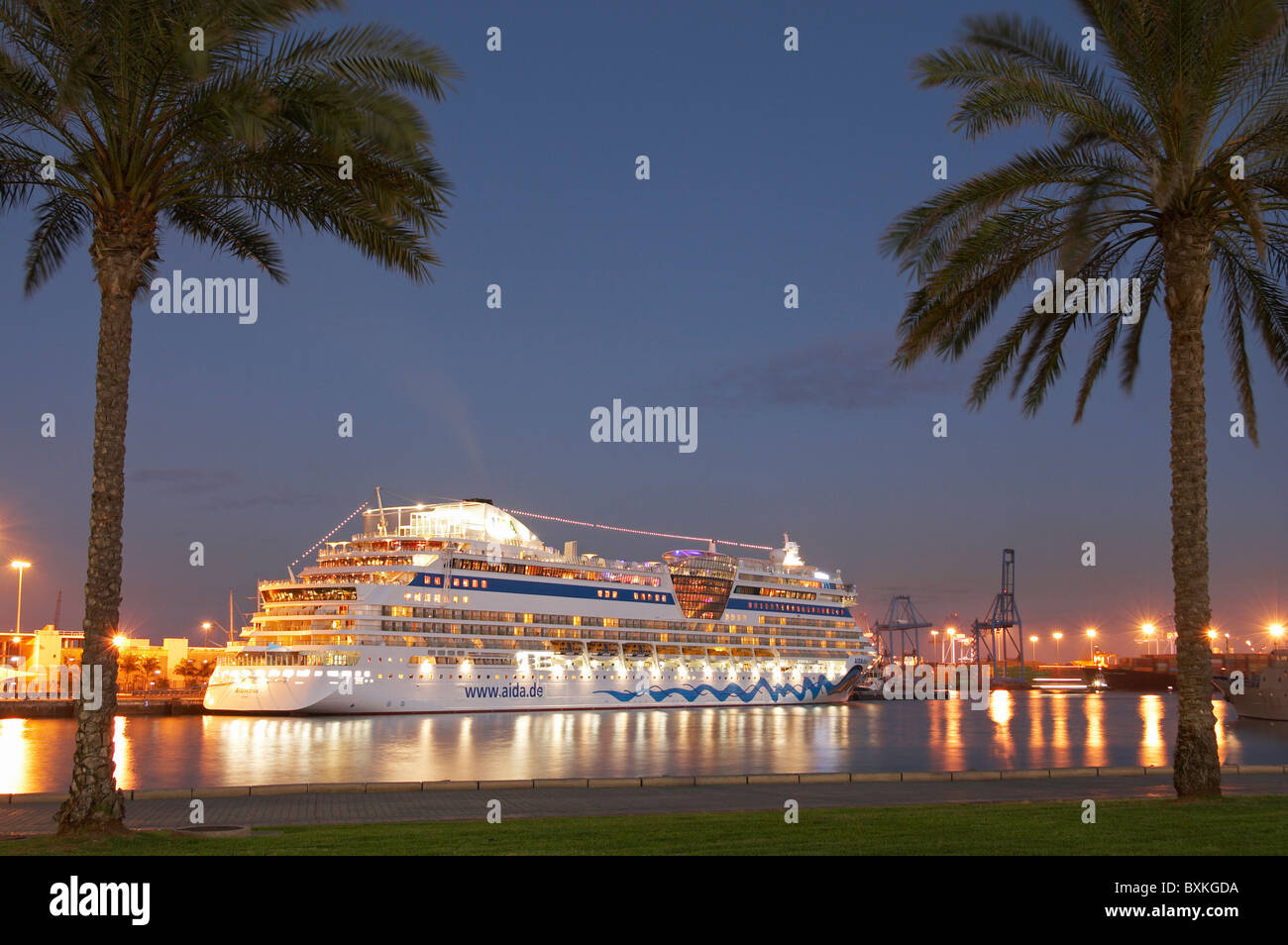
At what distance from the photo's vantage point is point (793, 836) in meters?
11.2

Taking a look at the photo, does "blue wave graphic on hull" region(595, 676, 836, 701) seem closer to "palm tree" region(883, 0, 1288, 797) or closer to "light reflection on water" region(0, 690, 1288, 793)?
"light reflection on water" region(0, 690, 1288, 793)

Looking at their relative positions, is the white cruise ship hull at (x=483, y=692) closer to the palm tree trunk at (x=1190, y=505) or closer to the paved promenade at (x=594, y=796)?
the paved promenade at (x=594, y=796)

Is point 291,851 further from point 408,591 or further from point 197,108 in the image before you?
point 408,591

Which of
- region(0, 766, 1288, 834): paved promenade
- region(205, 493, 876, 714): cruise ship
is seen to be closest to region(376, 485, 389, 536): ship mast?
region(205, 493, 876, 714): cruise ship

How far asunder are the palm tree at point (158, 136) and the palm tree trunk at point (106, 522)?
0.05 ft

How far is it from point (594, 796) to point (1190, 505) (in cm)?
920

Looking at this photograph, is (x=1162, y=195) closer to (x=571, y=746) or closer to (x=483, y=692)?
(x=571, y=746)

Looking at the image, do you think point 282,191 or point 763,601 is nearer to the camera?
point 282,191

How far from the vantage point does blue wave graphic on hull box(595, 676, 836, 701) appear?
75963mm

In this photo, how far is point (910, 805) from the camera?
1437cm

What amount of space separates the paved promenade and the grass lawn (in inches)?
61.4

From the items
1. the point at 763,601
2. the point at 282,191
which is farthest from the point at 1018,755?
the point at 763,601

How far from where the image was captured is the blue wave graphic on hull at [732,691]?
249ft
